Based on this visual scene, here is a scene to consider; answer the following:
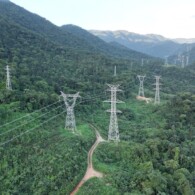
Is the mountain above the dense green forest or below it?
above

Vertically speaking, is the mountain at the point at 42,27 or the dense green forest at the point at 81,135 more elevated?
the mountain at the point at 42,27

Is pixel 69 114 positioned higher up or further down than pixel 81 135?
higher up

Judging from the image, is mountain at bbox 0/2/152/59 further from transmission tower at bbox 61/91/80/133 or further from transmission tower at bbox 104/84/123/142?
transmission tower at bbox 61/91/80/133

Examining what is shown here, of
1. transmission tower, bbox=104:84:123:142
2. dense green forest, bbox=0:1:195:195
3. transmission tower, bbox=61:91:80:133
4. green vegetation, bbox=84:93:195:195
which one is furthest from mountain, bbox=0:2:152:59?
transmission tower, bbox=61:91:80:133

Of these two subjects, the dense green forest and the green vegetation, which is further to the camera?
the green vegetation

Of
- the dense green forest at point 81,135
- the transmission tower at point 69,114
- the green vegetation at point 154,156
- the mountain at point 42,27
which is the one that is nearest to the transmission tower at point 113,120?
the green vegetation at point 154,156

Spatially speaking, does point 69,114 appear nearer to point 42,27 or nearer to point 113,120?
point 113,120

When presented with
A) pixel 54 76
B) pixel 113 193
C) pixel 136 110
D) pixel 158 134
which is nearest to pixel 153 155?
pixel 158 134

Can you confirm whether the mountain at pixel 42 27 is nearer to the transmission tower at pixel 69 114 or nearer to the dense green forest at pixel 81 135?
the dense green forest at pixel 81 135

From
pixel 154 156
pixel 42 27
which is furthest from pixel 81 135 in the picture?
pixel 42 27
